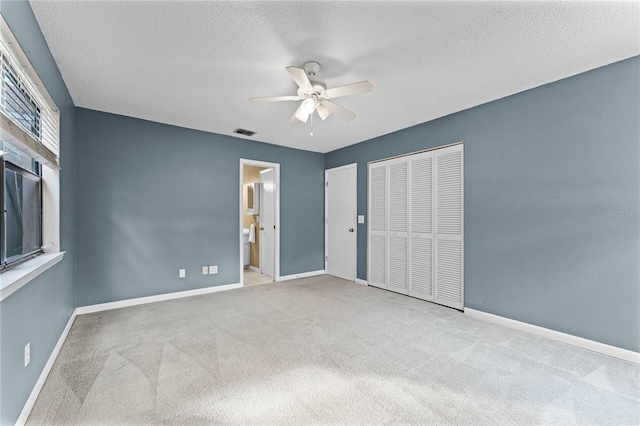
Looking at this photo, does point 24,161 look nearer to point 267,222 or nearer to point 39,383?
point 39,383

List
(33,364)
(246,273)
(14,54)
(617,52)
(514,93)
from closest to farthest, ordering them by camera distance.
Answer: (14,54)
(33,364)
(617,52)
(514,93)
(246,273)

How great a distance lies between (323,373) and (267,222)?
144 inches

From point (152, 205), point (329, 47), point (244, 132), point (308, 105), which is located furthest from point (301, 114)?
point (152, 205)

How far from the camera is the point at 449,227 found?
12.2 ft

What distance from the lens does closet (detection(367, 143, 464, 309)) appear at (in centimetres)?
366

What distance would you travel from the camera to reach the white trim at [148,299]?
347 cm

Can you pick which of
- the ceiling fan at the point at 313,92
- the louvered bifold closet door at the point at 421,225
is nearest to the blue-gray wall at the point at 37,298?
the ceiling fan at the point at 313,92

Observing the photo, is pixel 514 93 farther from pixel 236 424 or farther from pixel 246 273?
pixel 246 273

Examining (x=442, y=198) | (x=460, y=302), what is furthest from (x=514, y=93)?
(x=460, y=302)

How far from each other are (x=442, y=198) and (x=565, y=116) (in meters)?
1.45

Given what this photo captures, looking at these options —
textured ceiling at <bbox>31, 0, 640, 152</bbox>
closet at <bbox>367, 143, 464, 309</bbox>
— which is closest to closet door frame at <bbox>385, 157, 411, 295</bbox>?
closet at <bbox>367, 143, 464, 309</bbox>

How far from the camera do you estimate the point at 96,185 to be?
354cm

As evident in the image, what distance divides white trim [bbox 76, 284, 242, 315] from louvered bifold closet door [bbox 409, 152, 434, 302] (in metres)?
2.69

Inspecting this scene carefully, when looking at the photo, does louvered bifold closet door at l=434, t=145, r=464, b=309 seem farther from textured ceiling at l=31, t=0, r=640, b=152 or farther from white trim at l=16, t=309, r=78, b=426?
white trim at l=16, t=309, r=78, b=426
